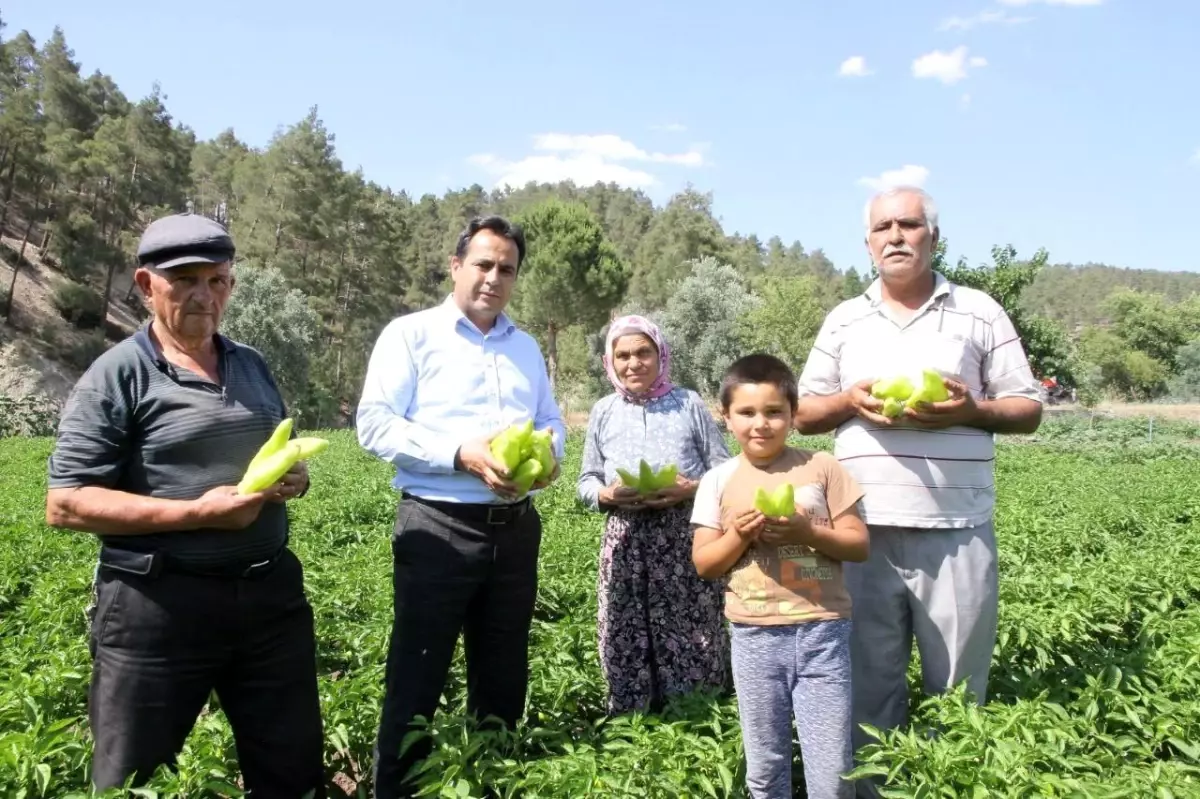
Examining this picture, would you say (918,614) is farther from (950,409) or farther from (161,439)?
(161,439)

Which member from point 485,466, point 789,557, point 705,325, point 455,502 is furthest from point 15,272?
point 789,557

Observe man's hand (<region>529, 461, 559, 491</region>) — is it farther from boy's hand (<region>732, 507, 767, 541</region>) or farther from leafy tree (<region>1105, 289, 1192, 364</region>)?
leafy tree (<region>1105, 289, 1192, 364</region>)

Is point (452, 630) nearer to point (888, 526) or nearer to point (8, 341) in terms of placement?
point (888, 526)

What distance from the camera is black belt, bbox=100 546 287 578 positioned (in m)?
2.24

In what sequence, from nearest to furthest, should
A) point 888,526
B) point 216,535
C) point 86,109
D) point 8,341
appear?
point 216,535 < point 888,526 < point 8,341 < point 86,109

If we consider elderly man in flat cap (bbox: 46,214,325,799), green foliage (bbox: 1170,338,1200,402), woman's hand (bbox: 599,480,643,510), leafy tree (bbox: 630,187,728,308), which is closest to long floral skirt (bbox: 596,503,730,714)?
woman's hand (bbox: 599,480,643,510)

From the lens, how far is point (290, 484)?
2.37 metres

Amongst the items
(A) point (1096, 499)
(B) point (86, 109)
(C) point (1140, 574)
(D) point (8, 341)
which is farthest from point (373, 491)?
(B) point (86, 109)

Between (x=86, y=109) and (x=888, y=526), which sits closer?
(x=888, y=526)

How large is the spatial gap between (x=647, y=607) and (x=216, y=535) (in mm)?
1907

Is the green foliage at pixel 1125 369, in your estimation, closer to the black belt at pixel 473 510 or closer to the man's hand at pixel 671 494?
the man's hand at pixel 671 494

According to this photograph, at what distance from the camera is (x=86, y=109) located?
1672 inches

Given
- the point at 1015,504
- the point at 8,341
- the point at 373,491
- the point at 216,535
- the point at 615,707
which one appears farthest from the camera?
the point at 8,341

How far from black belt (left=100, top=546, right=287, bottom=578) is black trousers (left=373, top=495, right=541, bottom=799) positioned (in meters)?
0.62
